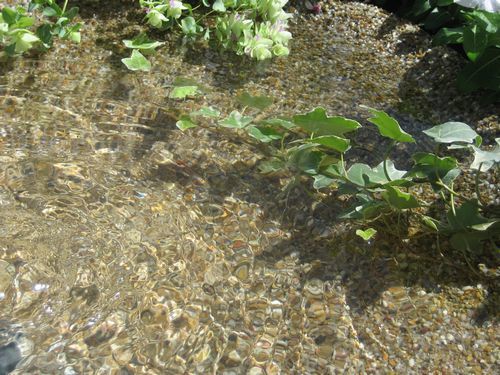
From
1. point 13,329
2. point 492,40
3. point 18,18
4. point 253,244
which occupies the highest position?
point 492,40

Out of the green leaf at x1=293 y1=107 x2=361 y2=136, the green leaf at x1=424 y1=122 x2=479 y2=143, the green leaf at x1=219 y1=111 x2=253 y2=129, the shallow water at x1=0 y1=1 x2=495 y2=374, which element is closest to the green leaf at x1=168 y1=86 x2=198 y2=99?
the shallow water at x1=0 y1=1 x2=495 y2=374

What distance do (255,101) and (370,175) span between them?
17.9 inches

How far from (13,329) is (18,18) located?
3.38 ft

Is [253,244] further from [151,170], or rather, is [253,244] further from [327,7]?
[327,7]

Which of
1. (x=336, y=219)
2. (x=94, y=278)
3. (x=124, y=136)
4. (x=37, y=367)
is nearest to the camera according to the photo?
(x=37, y=367)

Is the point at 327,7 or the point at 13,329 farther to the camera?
the point at 327,7

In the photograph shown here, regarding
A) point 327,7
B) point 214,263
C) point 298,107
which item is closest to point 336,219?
point 214,263

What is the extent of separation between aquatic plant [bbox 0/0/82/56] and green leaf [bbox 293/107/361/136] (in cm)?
87

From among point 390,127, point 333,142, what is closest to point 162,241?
point 333,142

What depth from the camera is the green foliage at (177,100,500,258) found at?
163cm

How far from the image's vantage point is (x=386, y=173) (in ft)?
5.47

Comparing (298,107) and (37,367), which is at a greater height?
(298,107)

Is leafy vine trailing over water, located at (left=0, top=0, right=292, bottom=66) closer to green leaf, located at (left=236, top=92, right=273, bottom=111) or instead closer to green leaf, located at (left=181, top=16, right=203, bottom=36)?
green leaf, located at (left=181, top=16, right=203, bottom=36)

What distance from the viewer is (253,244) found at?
1721 mm
